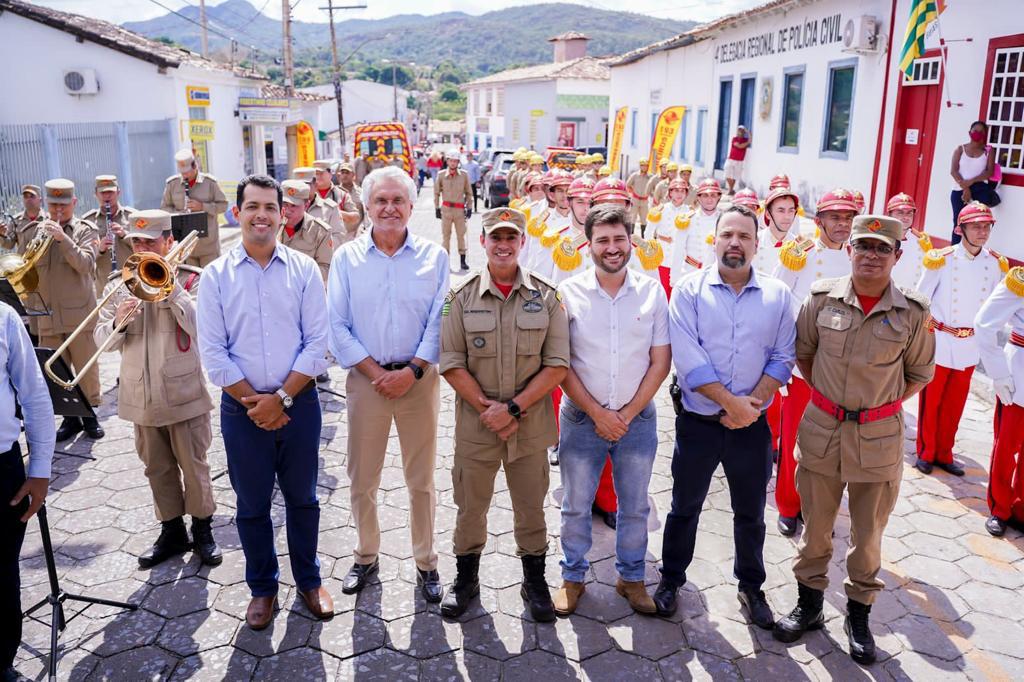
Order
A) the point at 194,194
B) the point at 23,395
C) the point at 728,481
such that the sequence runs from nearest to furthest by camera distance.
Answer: the point at 23,395, the point at 728,481, the point at 194,194

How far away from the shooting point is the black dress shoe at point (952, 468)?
605 centimetres

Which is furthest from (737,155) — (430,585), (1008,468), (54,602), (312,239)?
(54,602)

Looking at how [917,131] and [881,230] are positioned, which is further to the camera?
[917,131]

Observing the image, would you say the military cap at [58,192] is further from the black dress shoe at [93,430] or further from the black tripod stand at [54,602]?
the black tripod stand at [54,602]

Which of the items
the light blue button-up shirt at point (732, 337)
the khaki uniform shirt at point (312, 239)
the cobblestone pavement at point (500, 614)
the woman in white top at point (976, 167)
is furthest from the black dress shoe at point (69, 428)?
the woman in white top at point (976, 167)

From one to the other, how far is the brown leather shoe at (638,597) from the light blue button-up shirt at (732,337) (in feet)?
3.33

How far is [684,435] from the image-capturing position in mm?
4207

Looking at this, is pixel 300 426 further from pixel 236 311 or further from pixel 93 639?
pixel 93 639

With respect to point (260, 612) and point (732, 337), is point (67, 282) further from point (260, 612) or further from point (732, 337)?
point (732, 337)

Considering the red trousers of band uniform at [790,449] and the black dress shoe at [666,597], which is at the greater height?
the red trousers of band uniform at [790,449]

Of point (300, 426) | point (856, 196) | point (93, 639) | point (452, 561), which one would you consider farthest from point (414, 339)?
point (856, 196)

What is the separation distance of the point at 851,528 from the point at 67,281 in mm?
6278

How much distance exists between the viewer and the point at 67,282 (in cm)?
686

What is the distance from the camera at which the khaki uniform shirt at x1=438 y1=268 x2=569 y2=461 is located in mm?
4020
